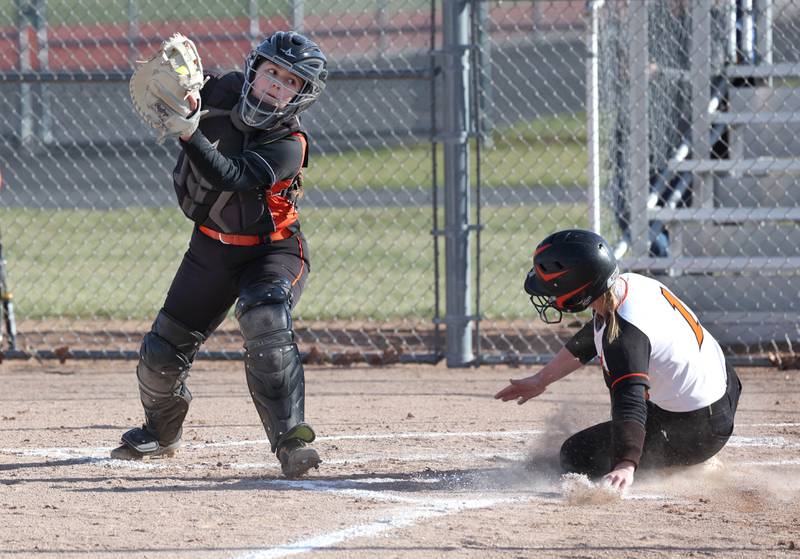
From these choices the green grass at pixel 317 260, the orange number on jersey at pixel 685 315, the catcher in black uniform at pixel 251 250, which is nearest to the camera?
the orange number on jersey at pixel 685 315

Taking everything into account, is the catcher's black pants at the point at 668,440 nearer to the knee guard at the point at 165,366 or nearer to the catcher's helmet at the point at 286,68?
the knee guard at the point at 165,366

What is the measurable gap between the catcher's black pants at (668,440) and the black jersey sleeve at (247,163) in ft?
5.16

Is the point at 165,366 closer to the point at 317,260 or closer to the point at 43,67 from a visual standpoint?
the point at 317,260

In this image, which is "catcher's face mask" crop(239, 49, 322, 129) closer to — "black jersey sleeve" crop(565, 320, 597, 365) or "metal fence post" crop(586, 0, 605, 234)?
"black jersey sleeve" crop(565, 320, 597, 365)

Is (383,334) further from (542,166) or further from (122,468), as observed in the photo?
(542,166)

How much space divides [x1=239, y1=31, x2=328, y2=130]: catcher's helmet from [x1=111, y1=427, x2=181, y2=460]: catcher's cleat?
4.74ft

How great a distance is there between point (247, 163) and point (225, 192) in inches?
9.3

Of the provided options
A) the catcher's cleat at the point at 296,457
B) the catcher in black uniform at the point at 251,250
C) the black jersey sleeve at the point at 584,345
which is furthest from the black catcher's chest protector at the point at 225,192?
the black jersey sleeve at the point at 584,345

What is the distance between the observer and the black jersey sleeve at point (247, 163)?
4.33 metres

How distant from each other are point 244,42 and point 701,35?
1601cm

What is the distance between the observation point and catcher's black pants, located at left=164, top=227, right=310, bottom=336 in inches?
192

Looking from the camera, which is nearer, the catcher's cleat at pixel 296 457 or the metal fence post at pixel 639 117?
the catcher's cleat at pixel 296 457

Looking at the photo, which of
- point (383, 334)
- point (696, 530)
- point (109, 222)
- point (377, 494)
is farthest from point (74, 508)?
point (109, 222)

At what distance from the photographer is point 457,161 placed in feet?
23.7
